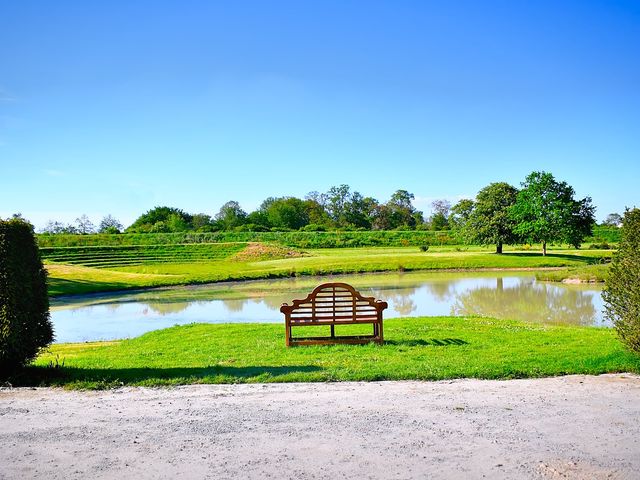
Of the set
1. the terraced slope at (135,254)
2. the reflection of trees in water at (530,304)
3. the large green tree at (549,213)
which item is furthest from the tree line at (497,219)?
the terraced slope at (135,254)

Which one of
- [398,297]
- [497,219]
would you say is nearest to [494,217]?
[497,219]

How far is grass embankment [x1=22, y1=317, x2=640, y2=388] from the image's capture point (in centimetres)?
1012

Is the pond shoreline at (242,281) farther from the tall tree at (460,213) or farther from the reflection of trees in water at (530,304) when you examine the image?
the tall tree at (460,213)

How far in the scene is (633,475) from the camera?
5578mm

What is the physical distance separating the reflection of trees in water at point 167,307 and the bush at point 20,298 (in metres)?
17.0

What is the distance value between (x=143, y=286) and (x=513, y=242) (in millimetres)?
42953

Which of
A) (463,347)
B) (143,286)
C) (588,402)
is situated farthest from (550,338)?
(143,286)

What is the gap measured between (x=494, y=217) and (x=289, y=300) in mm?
41755

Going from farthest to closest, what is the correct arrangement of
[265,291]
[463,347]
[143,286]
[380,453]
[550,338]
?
1. [143,286]
2. [265,291]
3. [550,338]
4. [463,347]
5. [380,453]

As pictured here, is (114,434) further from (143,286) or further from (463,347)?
(143,286)

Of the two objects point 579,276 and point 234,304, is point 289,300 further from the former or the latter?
point 579,276

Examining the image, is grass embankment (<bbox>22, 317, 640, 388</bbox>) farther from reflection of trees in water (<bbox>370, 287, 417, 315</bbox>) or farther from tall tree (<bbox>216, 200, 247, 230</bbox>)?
tall tree (<bbox>216, 200, 247, 230</bbox>)

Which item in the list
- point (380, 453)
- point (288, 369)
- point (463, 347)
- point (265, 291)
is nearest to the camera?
point (380, 453)

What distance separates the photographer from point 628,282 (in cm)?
1042
